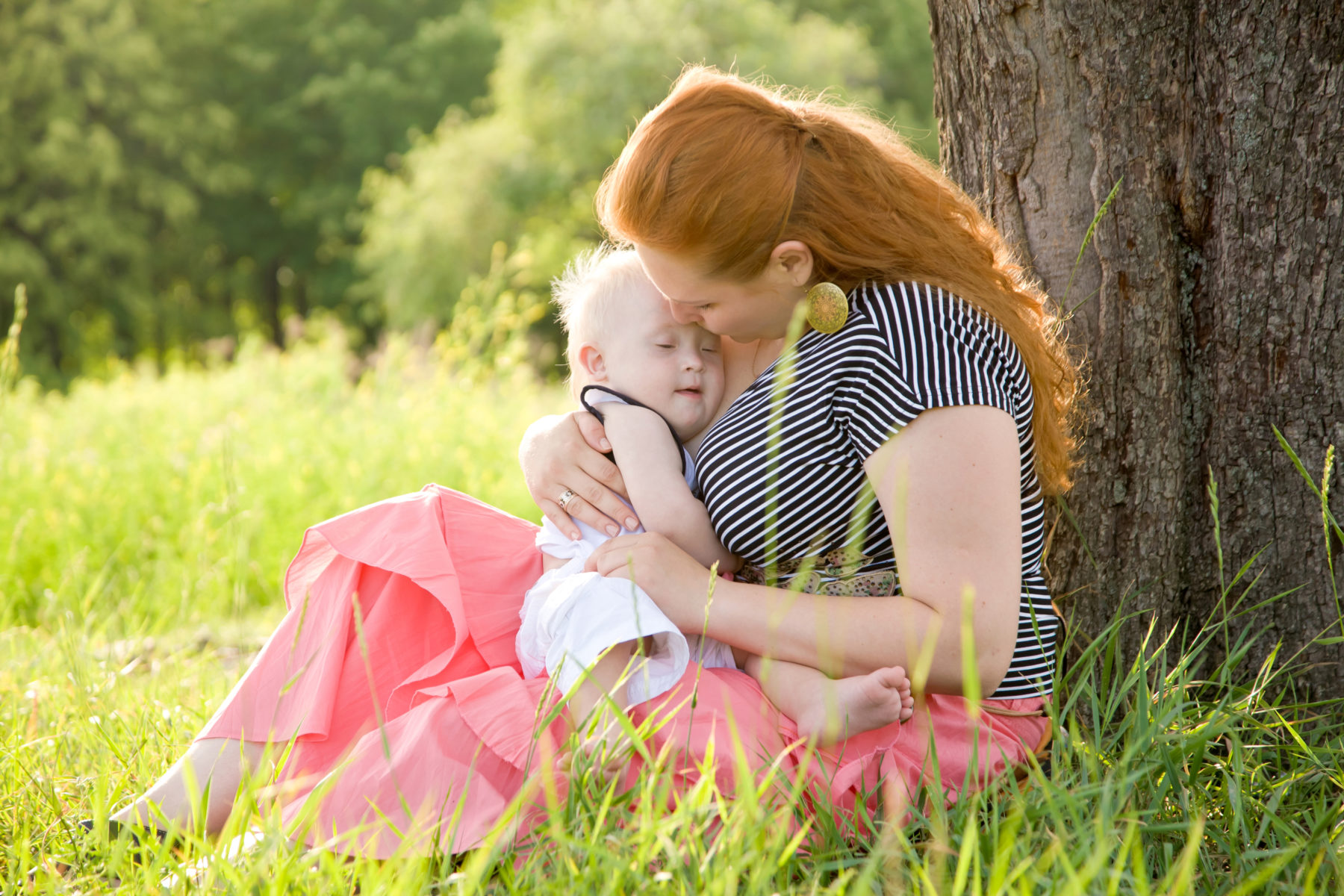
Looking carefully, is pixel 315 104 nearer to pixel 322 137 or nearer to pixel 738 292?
pixel 322 137

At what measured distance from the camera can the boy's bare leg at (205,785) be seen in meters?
1.69

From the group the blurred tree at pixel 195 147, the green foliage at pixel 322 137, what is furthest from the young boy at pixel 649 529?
the blurred tree at pixel 195 147

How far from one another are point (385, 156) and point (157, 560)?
2263cm

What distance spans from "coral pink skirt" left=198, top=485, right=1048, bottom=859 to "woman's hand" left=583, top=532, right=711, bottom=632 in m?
0.11

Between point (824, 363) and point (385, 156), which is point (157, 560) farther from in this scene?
point (385, 156)

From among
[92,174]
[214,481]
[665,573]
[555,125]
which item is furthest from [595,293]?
[92,174]

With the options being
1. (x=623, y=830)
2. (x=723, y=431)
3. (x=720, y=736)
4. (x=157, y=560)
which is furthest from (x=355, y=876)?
(x=157, y=560)

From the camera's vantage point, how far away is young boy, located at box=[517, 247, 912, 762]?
1.56 meters

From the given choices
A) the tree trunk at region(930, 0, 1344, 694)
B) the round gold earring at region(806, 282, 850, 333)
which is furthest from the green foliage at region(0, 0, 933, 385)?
the round gold earring at region(806, 282, 850, 333)

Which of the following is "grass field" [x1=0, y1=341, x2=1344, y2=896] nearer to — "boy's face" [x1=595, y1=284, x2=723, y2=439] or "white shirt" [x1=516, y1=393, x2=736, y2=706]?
"white shirt" [x1=516, y1=393, x2=736, y2=706]

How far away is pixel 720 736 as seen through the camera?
1524 millimetres

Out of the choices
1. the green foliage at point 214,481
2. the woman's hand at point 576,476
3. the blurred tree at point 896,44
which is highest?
the blurred tree at point 896,44

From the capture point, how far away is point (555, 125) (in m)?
17.9

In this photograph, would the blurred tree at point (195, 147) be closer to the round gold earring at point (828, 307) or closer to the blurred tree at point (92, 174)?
the blurred tree at point (92, 174)
